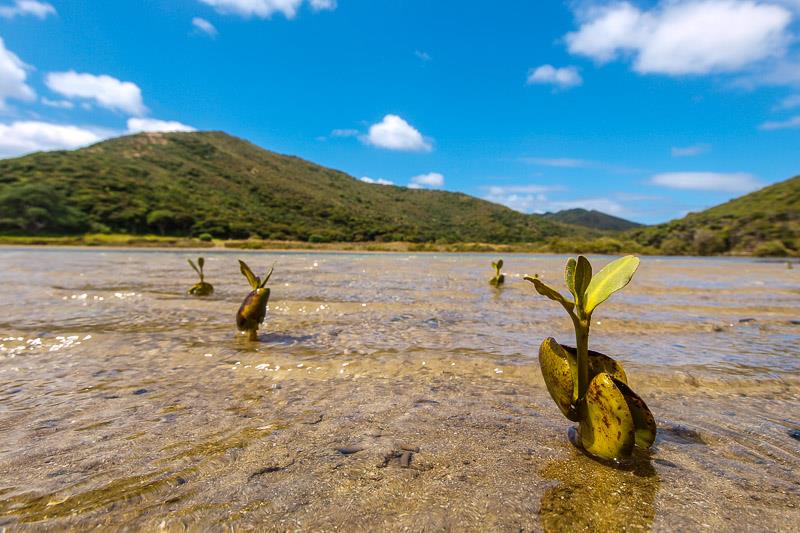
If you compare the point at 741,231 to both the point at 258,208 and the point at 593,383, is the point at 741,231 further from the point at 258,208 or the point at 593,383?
the point at 258,208

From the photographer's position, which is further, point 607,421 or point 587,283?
point 587,283

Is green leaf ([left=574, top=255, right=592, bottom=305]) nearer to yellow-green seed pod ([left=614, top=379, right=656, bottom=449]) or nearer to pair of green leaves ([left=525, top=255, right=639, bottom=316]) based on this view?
pair of green leaves ([left=525, top=255, right=639, bottom=316])

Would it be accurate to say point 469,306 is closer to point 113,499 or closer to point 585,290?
point 585,290

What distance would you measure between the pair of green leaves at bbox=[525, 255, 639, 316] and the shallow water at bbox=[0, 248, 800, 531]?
0.85m

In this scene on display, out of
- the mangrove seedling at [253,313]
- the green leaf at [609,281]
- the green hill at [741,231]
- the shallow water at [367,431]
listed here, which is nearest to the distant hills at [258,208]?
the green hill at [741,231]

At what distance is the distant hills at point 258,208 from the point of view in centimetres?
5916

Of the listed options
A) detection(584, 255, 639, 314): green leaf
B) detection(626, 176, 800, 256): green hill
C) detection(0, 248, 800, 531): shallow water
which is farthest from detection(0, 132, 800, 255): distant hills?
Answer: detection(584, 255, 639, 314): green leaf

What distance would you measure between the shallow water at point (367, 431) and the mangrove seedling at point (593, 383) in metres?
0.15

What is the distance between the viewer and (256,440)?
2256 millimetres

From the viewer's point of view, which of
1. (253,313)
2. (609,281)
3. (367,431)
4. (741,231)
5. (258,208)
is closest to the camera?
(609,281)

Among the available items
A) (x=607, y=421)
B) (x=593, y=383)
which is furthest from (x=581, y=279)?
(x=607, y=421)

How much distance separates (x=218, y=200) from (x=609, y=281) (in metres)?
101

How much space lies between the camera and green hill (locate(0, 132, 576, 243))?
65438 mm

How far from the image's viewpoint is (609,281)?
6.81 feet
